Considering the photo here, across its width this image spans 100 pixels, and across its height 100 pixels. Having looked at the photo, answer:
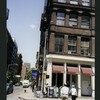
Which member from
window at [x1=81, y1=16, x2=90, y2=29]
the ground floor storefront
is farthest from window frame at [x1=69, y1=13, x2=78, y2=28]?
the ground floor storefront

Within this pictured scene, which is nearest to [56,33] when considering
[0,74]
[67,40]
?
[67,40]

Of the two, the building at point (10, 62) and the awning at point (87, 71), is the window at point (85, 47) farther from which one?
the building at point (10, 62)

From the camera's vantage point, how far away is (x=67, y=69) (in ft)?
125

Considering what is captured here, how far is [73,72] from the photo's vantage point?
37.9m

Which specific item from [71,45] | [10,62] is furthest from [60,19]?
[10,62]

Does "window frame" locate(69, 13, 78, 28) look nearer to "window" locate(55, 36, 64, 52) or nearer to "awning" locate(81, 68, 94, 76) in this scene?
"window" locate(55, 36, 64, 52)

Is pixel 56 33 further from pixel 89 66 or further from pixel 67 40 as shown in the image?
pixel 89 66

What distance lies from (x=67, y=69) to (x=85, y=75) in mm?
2696

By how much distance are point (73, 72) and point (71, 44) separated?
3636 millimetres

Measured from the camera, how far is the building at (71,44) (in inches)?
1494

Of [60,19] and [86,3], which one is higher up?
[86,3]

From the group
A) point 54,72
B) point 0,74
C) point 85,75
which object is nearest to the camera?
point 0,74

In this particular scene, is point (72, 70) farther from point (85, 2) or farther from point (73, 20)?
point (85, 2)

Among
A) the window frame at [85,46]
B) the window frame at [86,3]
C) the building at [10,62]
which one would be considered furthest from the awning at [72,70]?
the building at [10,62]
